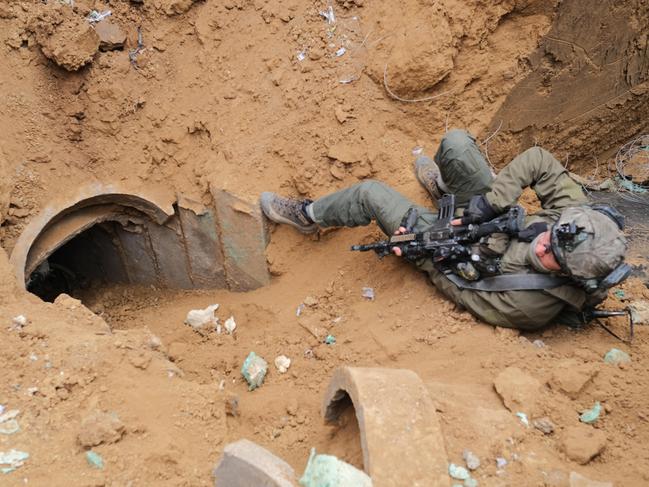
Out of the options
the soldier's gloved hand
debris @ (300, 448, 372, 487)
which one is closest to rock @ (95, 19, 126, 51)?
the soldier's gloved hand

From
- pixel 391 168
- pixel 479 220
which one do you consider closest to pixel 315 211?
pixel 391 168

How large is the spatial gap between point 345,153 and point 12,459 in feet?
10.3

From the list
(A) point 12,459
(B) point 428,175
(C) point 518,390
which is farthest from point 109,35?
(C) point 518,390

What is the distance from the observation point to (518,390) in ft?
8.66

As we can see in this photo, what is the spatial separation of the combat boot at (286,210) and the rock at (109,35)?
182 centimetres

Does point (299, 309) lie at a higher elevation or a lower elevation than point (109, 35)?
lower

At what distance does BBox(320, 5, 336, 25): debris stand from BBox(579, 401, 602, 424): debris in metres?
3.64

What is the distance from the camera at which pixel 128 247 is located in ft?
18.0

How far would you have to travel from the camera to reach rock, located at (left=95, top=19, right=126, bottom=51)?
15.0ft

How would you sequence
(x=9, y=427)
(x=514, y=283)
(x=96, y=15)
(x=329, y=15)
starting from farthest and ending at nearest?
(x=329, y=15) < (x=96, y=15) < (x=514, y=283) < (x=9, y=427)

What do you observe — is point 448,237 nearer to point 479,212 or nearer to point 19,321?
→ point 479,212

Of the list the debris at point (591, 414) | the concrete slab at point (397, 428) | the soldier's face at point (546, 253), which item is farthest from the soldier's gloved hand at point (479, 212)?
the concrete slab at point (397, 428)

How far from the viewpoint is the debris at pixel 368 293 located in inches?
164

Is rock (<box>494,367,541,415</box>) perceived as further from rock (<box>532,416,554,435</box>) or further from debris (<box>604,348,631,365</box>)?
debris (<box>604,348,631,365</box>)
